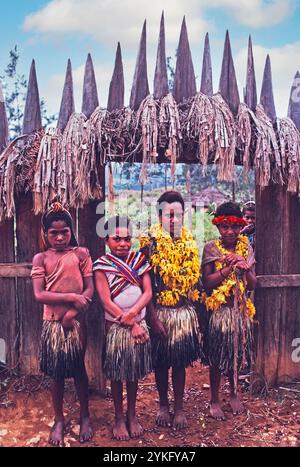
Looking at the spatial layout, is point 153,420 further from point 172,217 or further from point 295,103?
point 295,103

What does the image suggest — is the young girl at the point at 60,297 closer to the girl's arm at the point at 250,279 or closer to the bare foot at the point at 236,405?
the girl's arm at the point at 250,279

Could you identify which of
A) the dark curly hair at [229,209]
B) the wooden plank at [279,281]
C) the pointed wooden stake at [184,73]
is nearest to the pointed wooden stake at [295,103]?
the pointed wooden stake at [184,73]

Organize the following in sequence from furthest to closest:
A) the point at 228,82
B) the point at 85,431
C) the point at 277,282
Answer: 1. the point at 277,282
2. the point at 228,82
3. the point at 85,431

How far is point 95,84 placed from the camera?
13.5ft

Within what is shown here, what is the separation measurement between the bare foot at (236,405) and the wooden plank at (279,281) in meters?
1.14

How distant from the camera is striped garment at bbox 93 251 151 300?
134 inches

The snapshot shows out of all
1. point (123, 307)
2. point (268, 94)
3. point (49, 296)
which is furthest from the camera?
point (268, 94)

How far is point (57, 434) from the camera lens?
3.45 meters

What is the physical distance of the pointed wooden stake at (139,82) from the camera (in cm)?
405

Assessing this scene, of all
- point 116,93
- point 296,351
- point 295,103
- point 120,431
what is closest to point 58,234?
point 116,93

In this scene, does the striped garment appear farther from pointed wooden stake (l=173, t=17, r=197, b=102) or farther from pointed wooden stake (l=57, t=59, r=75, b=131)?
pointed wooden stake (l=173, t=17, r=197, b=102)

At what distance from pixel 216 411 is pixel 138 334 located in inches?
49.3
